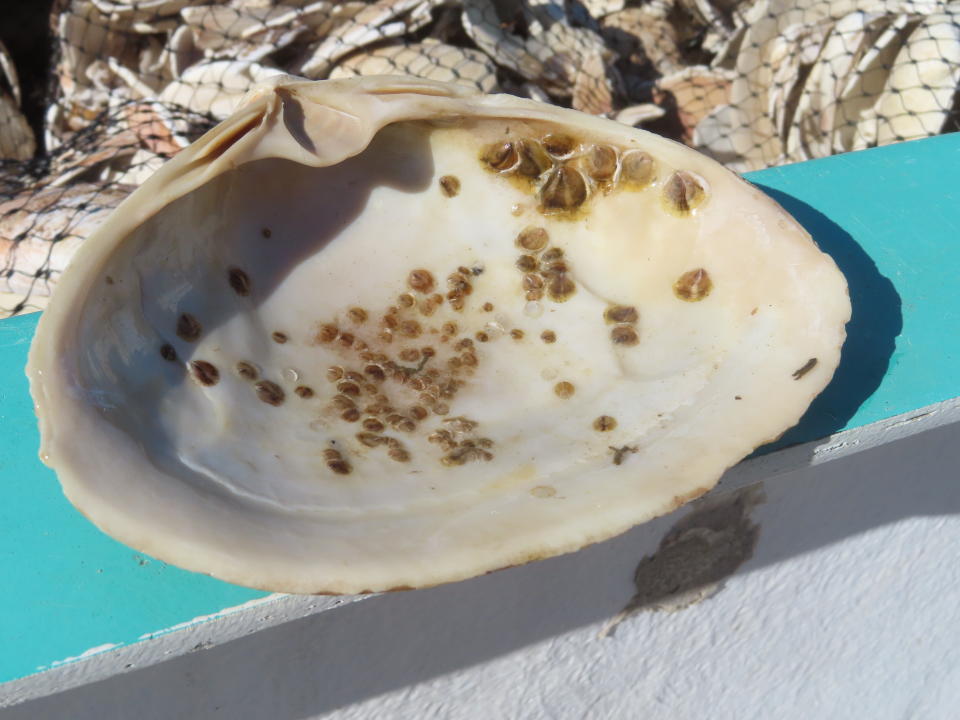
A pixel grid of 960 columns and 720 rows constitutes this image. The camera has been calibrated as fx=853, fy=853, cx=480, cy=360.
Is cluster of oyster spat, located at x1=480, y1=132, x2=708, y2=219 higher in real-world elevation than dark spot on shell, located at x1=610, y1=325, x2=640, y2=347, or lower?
higher

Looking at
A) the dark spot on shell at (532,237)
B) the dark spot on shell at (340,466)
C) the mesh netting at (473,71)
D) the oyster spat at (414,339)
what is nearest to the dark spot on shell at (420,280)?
the oyster spat at (414,339)

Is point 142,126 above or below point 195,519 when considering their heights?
below

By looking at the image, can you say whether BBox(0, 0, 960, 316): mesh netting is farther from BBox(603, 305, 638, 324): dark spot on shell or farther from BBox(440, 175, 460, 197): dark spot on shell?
BBox(603, 305, 638, 324): dark spot on shell

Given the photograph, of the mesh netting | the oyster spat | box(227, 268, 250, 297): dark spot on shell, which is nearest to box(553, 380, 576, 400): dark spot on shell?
the oyster spat

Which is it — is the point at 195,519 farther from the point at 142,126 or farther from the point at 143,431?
the point at 142,126

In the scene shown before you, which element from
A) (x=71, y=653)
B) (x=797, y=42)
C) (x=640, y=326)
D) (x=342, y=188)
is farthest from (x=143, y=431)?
(x=797, y=42)

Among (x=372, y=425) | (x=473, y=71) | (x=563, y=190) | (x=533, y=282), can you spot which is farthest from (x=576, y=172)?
(x=473, y=71)

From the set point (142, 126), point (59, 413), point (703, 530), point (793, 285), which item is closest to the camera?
point (59, 413)

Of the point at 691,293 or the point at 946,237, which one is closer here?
the point at 691,293
